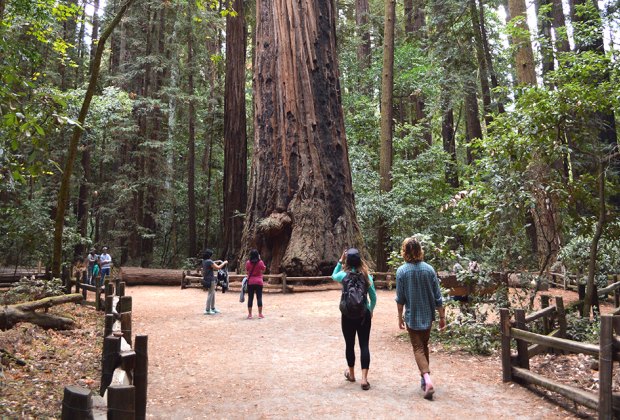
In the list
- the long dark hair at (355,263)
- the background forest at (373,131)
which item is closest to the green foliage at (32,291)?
the background forest at (373,131)

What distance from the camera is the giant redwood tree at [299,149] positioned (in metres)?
16.5

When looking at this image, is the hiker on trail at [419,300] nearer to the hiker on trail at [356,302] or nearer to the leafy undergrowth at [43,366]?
the hiker on trail at [356,302]

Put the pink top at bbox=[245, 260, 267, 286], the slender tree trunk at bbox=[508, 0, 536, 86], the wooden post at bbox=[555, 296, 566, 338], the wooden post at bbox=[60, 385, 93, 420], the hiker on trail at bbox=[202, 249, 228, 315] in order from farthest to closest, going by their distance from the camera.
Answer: the slender tree trunk at bbox=[508, 0, 536, 86] → the hiker on trail at bbox=[202, 249, 228, 315] → the pink top at bbox=[245, 260, 267, 286] → the wooden post at bbox=[555, 296, 566, 338] → the wooden post at bbox=[60, 385, 93, 420]

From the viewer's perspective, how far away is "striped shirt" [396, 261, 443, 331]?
5.43 metres

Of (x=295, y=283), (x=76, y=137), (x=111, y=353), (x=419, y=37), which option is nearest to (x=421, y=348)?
(x=111, y=353)

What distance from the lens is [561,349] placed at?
5.66 meters

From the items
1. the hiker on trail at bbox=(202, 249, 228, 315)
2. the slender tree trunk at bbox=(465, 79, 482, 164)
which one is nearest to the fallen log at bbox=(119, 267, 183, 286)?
the hiker on trail at bbox=(202, 249, 228, 315)

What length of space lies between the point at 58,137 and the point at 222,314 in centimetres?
1492

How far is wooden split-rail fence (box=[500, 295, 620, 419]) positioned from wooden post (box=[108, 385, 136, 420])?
12.7 ft

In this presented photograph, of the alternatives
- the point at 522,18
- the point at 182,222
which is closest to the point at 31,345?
the point at 522,18

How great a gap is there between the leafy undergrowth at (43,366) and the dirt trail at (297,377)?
0.85 metres

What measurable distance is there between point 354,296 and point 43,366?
12.8 feet

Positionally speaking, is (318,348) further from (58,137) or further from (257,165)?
(58,137)

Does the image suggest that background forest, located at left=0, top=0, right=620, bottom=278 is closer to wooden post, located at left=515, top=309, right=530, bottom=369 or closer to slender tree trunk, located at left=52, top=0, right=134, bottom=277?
slender tree trunk, located at left=52, top=0, right=134, bottom=277
